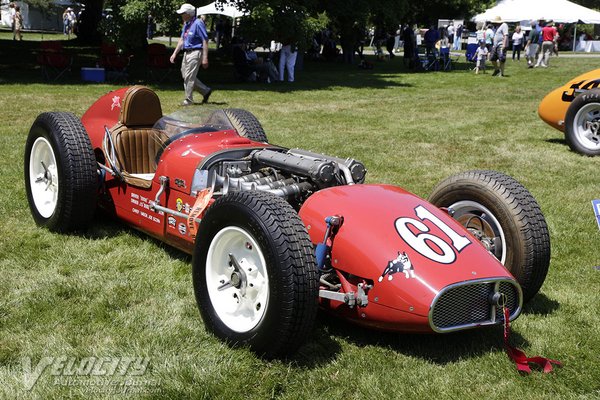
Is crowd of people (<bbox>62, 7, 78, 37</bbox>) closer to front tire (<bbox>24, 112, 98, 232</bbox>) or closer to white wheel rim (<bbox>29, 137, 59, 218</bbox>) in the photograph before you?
white wheel rim (<bbox>29, 137, 59, 218</bbox>)

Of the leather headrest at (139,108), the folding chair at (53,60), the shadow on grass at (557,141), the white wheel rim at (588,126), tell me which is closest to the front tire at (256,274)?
the leather headrest at (139,108)

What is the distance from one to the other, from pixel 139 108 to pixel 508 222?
3382mm

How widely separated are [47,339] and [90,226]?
219 centimetres

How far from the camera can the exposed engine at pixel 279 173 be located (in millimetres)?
4531

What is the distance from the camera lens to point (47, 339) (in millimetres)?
3984

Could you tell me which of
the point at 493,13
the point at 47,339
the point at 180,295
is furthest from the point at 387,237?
the point at 493,13

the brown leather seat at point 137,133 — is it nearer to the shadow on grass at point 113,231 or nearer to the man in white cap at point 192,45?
the shadow on grass at point 113,231

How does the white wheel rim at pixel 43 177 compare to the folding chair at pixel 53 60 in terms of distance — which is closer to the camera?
the white wheel rim at pixel 43 177

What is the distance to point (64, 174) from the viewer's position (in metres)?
5.50

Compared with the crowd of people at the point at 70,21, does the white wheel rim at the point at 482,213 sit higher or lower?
lower

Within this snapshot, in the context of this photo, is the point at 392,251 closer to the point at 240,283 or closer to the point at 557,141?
the point at 240,283

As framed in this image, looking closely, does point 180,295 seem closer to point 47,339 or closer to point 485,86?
point 47,339
